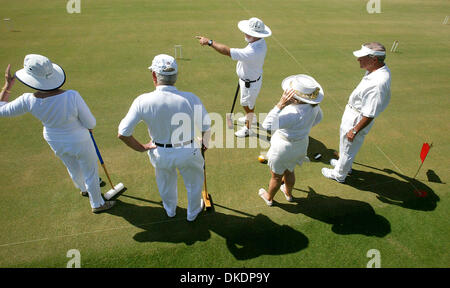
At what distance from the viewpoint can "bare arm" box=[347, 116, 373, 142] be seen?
3789 millimetres

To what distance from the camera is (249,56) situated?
472 cm

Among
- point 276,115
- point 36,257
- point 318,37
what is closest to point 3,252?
point 36,257

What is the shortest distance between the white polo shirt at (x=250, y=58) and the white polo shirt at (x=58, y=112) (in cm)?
265

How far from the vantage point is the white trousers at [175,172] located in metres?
3.15

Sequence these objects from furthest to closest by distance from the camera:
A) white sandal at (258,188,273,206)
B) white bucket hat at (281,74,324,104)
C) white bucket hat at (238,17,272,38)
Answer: white bucket hat at (238,17,272,38) → white sandal at (258,188,273,206) → white bucket hat at (281,74,324,104)

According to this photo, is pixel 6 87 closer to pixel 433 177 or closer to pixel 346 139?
pixel 346 139

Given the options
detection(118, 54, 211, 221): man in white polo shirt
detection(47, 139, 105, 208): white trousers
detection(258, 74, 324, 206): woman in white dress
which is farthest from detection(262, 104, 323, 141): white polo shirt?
detection(47, 139, 105, 208): white trousers

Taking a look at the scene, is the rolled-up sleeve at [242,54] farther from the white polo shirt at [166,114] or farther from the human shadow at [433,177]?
the human shadow at [433,177]

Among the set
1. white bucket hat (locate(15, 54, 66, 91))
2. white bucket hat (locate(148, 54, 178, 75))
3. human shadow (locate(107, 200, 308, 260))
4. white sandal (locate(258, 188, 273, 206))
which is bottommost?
human shadow (locate(107, 200, 308, 260))

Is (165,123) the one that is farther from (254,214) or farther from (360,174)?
(360,174)

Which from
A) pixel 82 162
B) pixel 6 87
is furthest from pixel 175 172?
pixel 6 87

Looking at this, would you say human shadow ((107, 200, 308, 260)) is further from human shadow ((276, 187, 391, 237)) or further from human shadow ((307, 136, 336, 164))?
human shadow ((307, 136, 336, 164))

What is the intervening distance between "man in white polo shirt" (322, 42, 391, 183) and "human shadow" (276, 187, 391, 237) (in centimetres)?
89
